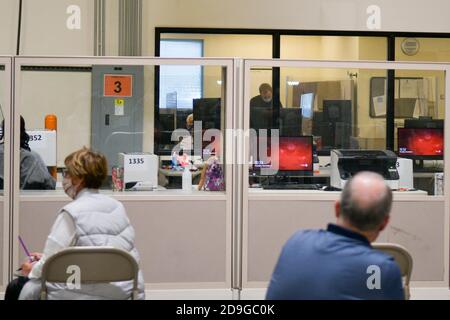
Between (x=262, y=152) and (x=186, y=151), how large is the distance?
555 millimetres

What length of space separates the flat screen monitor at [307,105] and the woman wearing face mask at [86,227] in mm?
2847

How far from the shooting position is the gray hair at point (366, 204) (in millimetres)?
2170

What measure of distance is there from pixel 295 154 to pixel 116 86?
4.79 feet

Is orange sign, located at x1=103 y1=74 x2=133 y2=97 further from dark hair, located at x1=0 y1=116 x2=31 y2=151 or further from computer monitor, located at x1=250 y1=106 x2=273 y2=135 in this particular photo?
computer monitor, located at x1=250 y1=106 x2=273 y2=135

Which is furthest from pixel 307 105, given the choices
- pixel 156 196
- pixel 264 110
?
pixel 156 196

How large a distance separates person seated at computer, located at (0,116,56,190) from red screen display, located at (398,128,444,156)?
268 centimetres

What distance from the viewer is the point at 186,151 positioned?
5.38m

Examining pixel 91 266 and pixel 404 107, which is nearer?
pixel 91 266

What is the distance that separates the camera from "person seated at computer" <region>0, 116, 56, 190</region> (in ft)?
16.5

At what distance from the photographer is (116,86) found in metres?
5.67

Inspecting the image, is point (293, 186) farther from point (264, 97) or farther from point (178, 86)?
point (178, 86)

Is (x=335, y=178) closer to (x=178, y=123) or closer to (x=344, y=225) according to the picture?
(x=178, y=123)

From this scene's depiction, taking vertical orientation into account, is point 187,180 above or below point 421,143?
below
